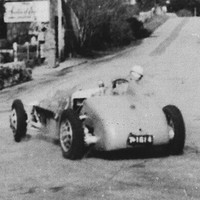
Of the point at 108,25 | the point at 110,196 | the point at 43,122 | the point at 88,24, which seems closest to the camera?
the point at 110,196

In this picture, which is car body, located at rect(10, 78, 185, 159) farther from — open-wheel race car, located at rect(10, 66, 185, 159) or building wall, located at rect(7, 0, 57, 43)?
building wall, located at rect(7, 0, 57, 43)

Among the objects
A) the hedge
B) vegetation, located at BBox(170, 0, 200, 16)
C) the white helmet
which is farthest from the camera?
vegetation, located at BBox(170, 0, 200, 16)

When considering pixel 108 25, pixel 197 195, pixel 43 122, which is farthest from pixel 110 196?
pixel 108 25

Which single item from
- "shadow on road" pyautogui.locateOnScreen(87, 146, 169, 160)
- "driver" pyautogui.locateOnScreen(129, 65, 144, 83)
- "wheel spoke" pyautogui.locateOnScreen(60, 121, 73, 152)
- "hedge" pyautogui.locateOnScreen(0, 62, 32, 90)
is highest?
"driver" pyautogui.locateOnScreen(129, 65, 144, 83)

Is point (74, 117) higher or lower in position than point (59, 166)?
higher

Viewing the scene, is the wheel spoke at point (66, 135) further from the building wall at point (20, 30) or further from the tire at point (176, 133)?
the building wall at point (20, 30)

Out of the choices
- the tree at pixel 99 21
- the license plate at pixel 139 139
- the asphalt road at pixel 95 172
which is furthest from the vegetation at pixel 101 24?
the license plate at pixel 139 139

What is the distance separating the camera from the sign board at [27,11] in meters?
29.2

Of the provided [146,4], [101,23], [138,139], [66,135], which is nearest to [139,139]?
[138,139]

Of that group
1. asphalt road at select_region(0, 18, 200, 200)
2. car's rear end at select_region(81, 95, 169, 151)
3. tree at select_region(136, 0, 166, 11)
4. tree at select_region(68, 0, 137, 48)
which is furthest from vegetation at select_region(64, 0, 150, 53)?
tree at select_region(136, 0, 166, 11)

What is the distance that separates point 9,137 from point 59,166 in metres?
2.83

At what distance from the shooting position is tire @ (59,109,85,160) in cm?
838

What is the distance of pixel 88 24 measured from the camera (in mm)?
32812

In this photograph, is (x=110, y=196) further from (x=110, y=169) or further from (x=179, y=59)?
(x=179, y=59)
